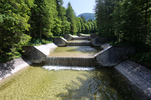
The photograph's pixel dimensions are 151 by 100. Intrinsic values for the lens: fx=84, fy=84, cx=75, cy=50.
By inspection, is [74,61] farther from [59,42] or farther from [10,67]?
[59,42]

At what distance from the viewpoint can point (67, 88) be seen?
6.94 m

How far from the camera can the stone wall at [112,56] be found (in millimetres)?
11297

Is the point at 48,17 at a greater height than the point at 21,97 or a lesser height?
greater

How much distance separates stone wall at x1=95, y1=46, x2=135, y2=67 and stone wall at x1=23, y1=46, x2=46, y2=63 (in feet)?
27.5

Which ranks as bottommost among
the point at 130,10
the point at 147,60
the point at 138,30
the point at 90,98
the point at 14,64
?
the point at 90,98

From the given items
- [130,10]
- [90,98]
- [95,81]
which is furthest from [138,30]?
[90,98]

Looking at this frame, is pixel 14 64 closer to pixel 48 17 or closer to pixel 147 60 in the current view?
pixel 48 17

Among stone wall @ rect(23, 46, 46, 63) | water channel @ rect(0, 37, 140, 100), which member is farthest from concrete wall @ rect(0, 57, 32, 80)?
stone wall @ rect(23, 46, 46, 63)

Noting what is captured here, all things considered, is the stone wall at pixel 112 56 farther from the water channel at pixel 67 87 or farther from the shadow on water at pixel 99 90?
the shadow on water at pixel 99 90

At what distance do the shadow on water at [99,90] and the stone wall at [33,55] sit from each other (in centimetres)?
723

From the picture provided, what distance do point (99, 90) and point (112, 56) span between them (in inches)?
243

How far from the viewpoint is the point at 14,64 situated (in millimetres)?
10414

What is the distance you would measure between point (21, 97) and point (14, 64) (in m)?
5.91

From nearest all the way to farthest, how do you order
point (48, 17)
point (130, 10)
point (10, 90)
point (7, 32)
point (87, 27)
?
1. point (10, 90)
2. point (7, 32)
3. point (130, 10)
4. point (48, 17)
5. point (87, 27)
